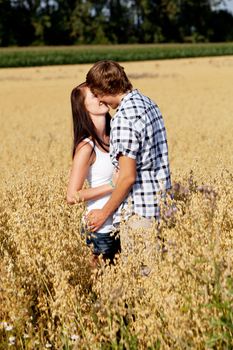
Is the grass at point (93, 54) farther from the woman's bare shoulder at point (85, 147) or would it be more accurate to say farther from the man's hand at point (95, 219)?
the man's hand at point (95, 219)

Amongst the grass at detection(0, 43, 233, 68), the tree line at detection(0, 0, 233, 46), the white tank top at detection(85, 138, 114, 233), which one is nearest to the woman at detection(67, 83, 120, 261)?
the white tank top at detection(85, 138, 114, 233)

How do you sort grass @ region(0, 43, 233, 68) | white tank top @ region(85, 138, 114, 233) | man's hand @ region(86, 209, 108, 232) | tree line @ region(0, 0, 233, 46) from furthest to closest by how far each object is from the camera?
tree line @ region(0, 0, 233, 46) → grass @ region(0, 43, 233, 68) → white tank top @ region(85, 138, 114, 233) → man's hand @ region(86, 209, 108, 232)

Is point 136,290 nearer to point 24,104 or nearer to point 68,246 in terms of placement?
point 68,246

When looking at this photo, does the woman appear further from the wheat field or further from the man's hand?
the wheat field

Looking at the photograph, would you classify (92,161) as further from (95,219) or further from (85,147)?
(95,219)

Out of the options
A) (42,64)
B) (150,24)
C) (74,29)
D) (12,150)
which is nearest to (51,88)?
(12,150)

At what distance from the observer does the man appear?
3.71m

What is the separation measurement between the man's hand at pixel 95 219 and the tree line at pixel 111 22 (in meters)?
75.2

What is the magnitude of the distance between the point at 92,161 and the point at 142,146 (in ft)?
1.56

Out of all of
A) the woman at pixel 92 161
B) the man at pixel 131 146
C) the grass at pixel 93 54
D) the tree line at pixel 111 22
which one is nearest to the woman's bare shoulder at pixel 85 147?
the woman at pixel 92 161

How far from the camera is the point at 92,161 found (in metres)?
4.16

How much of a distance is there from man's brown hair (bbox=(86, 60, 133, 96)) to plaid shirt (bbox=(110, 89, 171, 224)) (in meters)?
0.07

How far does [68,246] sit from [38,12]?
81431 mm

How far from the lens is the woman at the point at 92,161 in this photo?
4.02m
